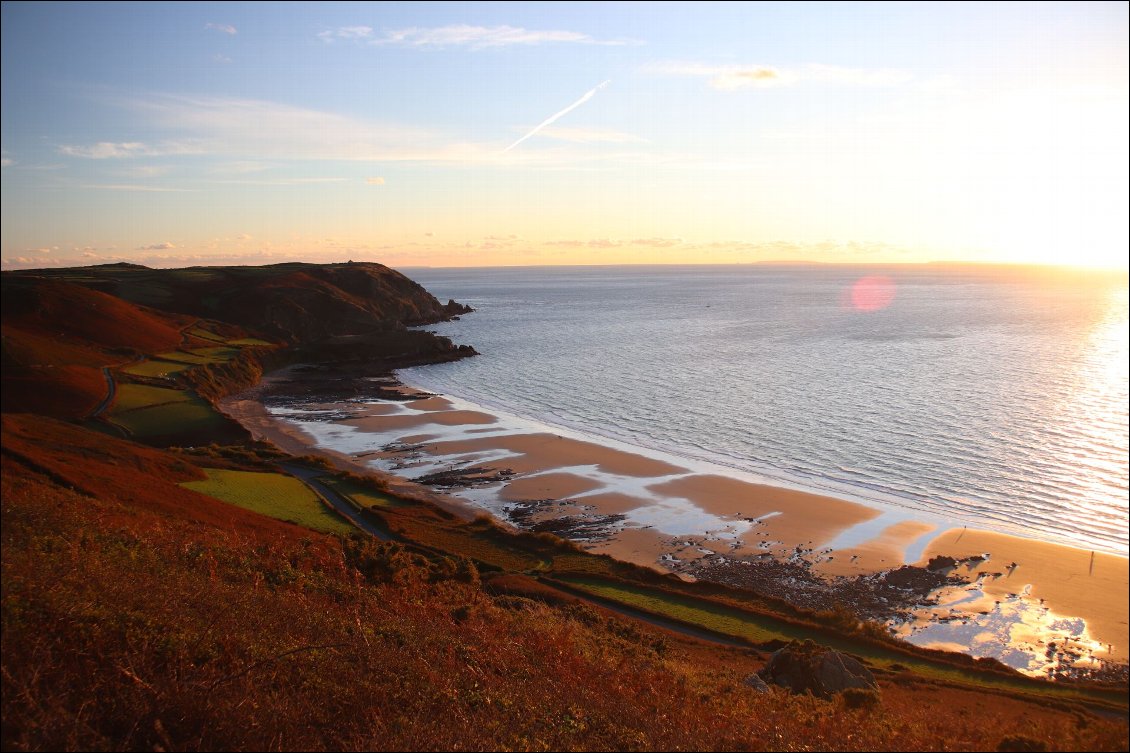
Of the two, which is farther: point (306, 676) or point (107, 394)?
point (107, 394)

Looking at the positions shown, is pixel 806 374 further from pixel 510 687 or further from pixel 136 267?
pixel 136 267

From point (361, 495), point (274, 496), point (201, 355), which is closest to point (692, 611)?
point (361, 495)

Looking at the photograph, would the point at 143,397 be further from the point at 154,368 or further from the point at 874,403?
the point at 874,403

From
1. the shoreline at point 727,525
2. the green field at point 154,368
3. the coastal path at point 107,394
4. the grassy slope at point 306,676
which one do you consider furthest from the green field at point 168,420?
the grassy slope at point 306,676

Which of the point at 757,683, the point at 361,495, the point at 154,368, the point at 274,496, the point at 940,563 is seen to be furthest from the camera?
the point at 154,368

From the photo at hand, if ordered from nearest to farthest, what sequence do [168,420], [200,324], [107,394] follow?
[168,420], [107,394], [200,324]

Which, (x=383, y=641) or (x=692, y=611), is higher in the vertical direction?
(x=383, y=641)

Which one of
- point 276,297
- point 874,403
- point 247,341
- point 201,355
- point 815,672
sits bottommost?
point 815,672

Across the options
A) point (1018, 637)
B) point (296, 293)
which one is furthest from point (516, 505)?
point (296, 293)
